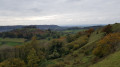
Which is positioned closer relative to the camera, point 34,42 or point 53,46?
point 34,42

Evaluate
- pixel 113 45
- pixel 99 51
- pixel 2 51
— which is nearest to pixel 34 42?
pixel 2 51

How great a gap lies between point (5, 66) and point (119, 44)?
121ft

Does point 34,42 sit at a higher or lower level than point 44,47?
higher

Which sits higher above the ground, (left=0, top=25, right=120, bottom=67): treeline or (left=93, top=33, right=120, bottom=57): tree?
(left=93, top=33, right=120, bottom=57): tree

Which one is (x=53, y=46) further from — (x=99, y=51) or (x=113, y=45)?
(x=113, y=45)

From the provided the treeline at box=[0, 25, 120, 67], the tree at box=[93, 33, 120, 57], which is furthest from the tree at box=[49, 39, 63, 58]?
the tree at box=[93, 33, 120, 57]

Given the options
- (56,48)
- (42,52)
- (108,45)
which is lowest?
(42,52)

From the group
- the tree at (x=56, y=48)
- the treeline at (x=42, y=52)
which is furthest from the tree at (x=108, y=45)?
the tree at (x=56, y=48)

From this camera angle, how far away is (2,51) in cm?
4475

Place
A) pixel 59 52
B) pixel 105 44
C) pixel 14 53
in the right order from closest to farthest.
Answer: pixel 105 44
pixel 14 53
pixel 59 52

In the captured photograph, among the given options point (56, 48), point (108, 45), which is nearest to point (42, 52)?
point (56, 48)

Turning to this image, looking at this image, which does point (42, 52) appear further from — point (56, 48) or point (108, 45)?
point (108, 45)

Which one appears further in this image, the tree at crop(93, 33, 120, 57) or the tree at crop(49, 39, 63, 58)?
the tree at crop(49, 39, 63, 58)

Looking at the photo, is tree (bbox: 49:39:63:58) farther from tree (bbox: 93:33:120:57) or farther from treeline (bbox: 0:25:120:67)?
tree (bbox: 93:33:120:57)
